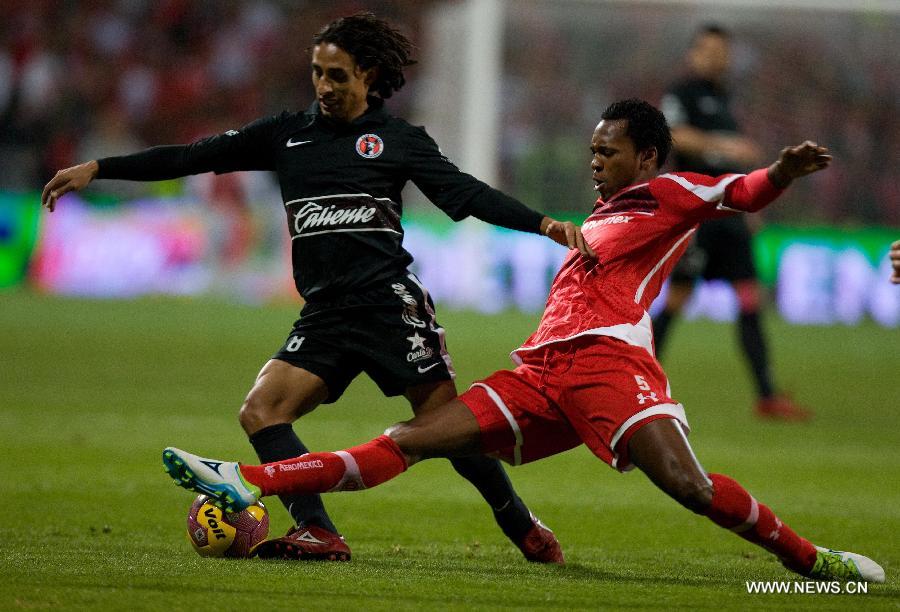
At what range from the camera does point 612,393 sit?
4801mm

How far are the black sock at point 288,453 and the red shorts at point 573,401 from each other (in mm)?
689

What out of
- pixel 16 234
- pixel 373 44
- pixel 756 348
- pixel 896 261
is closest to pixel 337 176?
pixel 373 44

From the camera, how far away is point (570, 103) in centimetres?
1925

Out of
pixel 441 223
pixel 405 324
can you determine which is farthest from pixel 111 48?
pixel 405 324

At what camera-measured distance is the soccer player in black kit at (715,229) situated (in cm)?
1017

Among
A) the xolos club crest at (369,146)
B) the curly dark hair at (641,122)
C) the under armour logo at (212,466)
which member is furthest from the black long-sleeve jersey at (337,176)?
the under armour logo at (212,466)

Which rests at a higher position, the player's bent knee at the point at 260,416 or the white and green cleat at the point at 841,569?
the player's bent knee at the point at 260,416

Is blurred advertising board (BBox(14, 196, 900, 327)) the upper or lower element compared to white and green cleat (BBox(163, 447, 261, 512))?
lower

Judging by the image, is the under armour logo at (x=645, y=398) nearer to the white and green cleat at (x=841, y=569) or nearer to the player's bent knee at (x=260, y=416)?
the white and green cleat at (x=841, y=569)

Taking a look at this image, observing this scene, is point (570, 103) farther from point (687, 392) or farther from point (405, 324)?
point (405, 324)

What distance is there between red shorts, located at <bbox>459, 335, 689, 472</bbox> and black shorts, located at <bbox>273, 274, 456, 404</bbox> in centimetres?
26

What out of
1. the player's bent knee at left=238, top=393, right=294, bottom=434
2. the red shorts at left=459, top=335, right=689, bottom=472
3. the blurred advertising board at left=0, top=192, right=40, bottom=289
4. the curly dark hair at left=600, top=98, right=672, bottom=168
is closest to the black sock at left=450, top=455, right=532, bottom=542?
the red shorts at left=459, top=335, right=689, bottom=472

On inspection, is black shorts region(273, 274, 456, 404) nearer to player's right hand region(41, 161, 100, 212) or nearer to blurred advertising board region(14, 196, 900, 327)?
player's right hand region(41, 161, 100, 212)

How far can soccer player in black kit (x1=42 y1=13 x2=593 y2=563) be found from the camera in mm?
5078
